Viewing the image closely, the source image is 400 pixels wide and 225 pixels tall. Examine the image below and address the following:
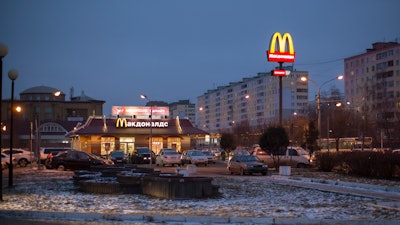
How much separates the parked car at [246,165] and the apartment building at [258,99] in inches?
3465

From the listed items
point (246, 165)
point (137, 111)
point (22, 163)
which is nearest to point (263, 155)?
point (246, 165)

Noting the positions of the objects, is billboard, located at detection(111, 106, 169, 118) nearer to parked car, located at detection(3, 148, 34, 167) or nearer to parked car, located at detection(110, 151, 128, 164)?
parked car, located at detection(110, 151, 128, 164)

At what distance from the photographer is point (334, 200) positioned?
17906 millimetres

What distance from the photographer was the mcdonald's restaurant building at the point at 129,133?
68.9 meters

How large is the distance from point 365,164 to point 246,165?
7.73 metres

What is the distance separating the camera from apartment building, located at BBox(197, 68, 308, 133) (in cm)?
14125

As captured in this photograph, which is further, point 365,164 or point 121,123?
point 121,123

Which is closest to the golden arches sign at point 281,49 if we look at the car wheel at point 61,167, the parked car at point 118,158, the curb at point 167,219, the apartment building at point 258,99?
the parked car at point 118,158

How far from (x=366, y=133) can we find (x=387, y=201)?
65.0m

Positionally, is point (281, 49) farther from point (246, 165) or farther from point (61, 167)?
point (61, 167)

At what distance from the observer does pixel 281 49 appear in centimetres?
4803

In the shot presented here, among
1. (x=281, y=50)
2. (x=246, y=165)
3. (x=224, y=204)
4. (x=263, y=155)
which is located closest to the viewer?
(x=224, y=204)

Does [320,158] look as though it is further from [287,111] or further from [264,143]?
[287,111]

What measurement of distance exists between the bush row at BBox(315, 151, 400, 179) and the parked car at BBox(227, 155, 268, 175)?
440 cm
